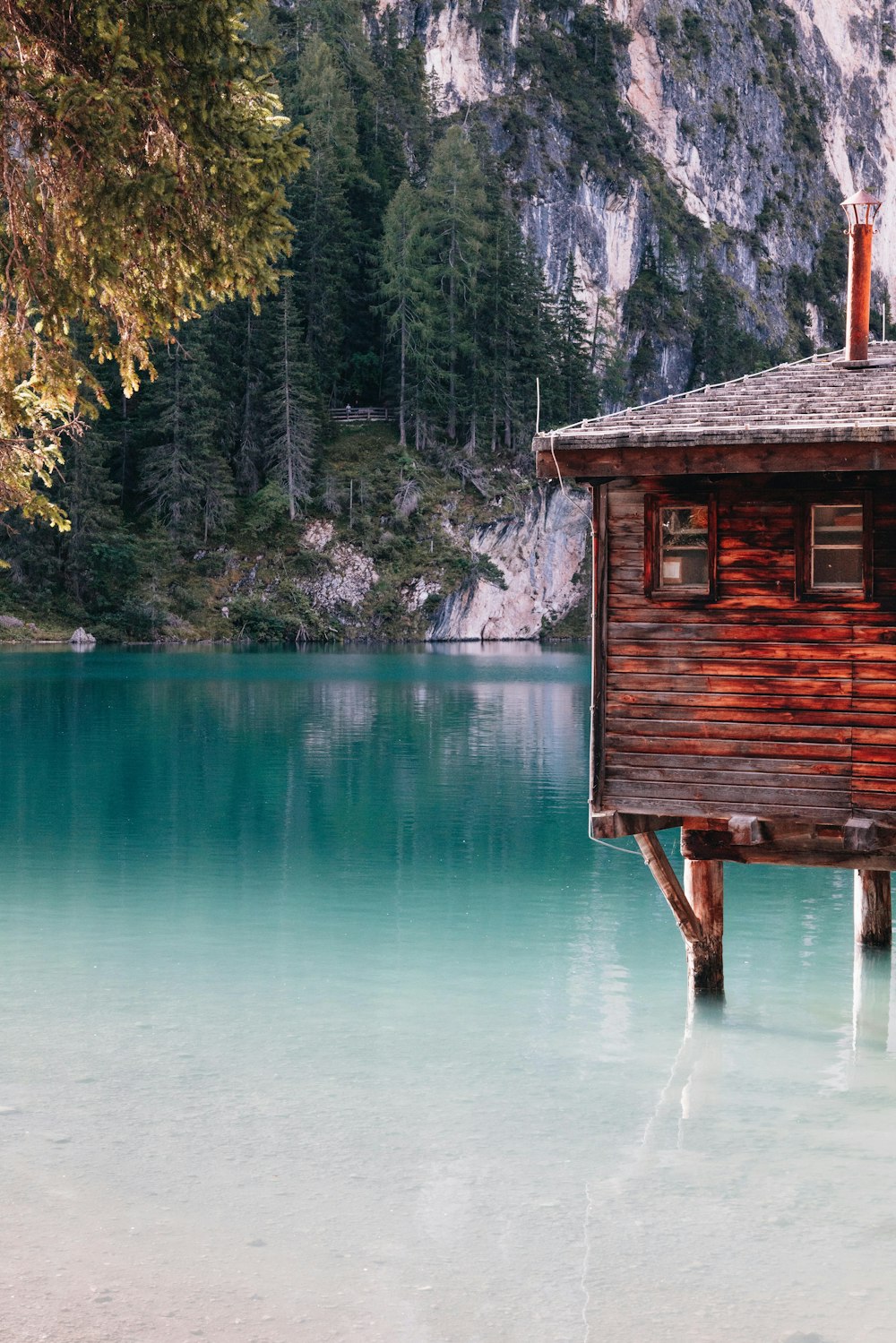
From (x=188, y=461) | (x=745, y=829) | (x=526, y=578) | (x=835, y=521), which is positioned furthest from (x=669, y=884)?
(x=526, y=578)

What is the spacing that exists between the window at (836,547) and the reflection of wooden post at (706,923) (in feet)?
11.7

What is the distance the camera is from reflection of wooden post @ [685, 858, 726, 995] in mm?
15695

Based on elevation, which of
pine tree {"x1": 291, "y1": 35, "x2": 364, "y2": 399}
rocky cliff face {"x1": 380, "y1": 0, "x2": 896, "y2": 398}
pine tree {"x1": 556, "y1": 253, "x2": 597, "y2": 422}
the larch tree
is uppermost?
rocky cliff face {"x1": 380, "y1": 0, "x2": 896, "y2": 398}

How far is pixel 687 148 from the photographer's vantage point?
143000 millimetres

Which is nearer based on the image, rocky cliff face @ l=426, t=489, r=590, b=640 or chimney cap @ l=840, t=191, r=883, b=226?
chimney cap @ l=840, t=191, r=883, b=226

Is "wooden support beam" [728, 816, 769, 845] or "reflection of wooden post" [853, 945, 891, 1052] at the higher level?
"wooden support beam" [728, 816, 769, 845]

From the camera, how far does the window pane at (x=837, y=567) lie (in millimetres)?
13266

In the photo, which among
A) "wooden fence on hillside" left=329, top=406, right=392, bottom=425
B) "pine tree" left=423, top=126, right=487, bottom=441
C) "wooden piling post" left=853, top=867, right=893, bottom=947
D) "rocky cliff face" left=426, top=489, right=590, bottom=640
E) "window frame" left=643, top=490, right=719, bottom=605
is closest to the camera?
"window frame" left=643, top=490, right=719, bottom=605

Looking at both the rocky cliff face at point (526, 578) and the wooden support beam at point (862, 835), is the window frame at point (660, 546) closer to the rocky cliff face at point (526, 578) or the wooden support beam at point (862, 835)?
the wooden support beam at point (862, 835)

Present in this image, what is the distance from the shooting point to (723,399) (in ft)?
47.2

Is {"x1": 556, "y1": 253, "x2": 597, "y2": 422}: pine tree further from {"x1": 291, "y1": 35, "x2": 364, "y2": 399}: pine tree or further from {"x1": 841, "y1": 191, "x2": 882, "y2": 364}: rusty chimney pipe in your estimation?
{"x1": 841, "y1": 191, "x2": 882, "y2": 364}: rusty chimney pipe

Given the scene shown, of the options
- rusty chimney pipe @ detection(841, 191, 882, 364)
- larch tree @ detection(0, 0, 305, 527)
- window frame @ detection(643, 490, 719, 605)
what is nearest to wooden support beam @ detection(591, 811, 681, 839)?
window frame @ detection(643, 490, 719, 605)

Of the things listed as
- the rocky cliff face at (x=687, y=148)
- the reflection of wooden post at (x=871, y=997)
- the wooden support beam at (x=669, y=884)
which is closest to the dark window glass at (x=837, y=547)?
the wooden support beam at (x=669, y=884)

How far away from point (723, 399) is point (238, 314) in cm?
8851
